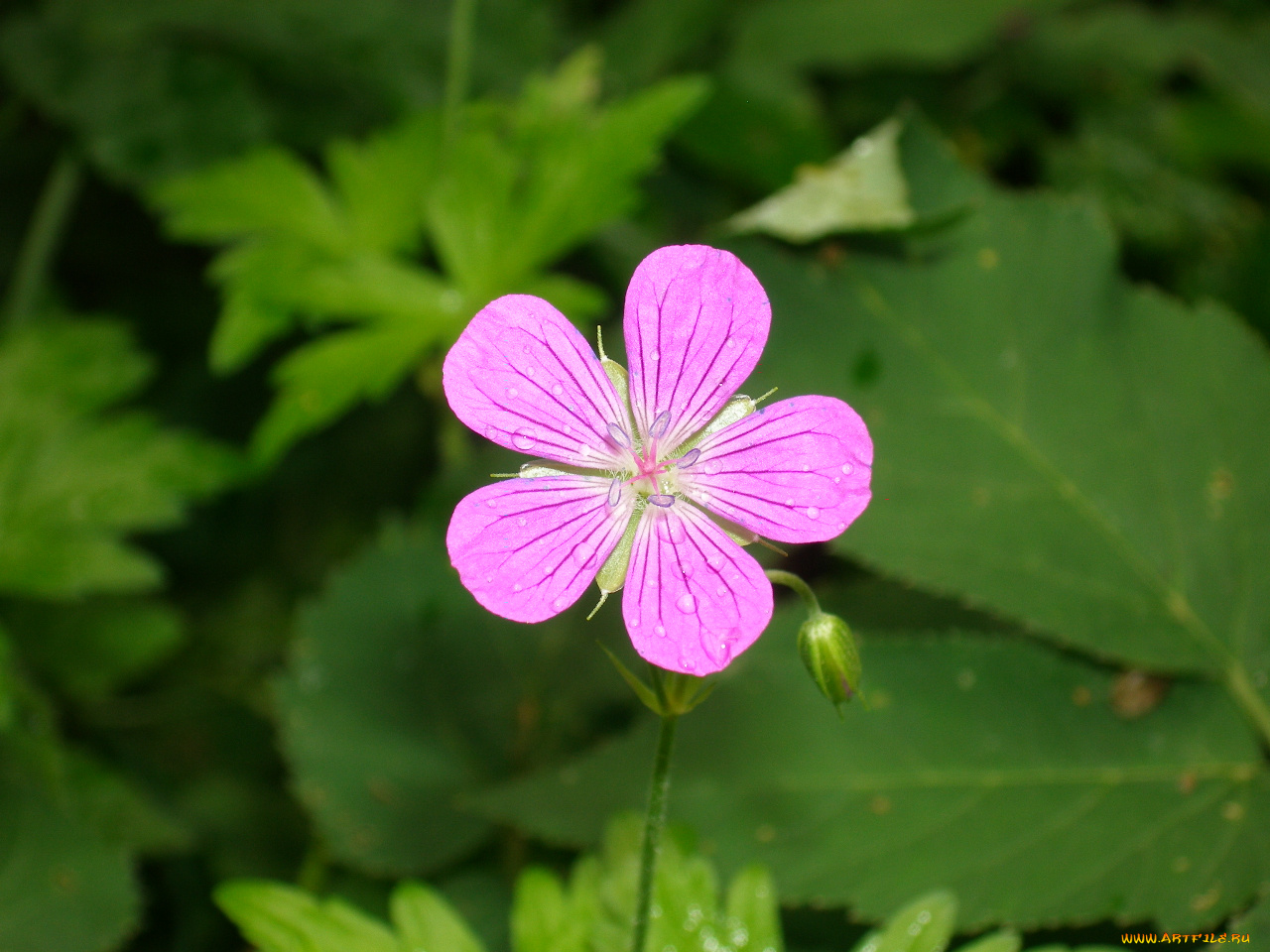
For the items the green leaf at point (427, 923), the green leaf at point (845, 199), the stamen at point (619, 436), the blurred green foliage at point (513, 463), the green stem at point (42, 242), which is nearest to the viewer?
the stamen at point (619, 436)

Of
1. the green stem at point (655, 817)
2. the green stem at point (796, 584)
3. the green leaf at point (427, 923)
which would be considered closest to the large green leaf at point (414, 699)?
the green leaf at point (427, 923)

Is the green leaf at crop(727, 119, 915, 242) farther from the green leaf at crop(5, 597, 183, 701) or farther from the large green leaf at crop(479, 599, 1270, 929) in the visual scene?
the green leaf at crop(5, 597, 183, 701)

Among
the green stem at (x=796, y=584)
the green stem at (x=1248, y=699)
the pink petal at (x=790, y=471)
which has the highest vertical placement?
the green stem at (x=1248, y=699)

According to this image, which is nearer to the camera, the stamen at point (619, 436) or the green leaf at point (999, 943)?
the stamen at point (619, 436)

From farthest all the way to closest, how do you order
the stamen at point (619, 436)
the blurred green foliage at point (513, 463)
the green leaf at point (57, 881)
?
the green leaf at point (57, 881) → the blurred green foliage at point (513, 463) → the stamen at point (619, 436)

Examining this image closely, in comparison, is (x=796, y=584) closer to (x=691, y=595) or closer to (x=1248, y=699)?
(x=691, y=595)

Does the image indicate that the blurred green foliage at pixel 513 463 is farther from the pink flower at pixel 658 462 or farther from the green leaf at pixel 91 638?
the pink flower at pixel 658 462

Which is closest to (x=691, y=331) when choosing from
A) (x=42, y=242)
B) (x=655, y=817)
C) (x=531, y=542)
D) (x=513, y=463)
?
(x=531, y=542)

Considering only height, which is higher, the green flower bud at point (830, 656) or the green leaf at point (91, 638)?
the green leaf at point (91, 638)
